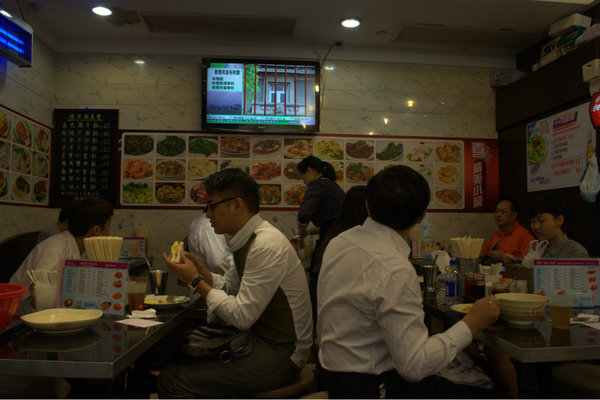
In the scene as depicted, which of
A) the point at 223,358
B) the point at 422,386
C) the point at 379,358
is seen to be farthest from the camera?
the point at 223,358

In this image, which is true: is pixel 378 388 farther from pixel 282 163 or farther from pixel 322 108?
pixel 322 108

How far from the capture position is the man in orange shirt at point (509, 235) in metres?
4.14

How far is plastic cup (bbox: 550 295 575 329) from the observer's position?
1.65 m

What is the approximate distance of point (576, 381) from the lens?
6.08 ft

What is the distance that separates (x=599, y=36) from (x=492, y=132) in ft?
5.41

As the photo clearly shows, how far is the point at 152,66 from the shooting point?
15.8 feet

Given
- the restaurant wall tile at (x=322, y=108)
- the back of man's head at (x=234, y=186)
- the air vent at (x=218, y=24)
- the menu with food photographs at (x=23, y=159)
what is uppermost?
the air vent at (x=218, y=24)

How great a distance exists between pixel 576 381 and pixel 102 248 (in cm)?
215

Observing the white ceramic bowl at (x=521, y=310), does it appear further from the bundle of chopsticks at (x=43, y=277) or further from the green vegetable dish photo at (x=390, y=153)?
the green vegetable dish photo at (x=390, y=153)

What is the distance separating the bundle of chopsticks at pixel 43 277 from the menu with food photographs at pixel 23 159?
2320 mm

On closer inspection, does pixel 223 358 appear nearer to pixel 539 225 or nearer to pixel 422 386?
pixel 422 386

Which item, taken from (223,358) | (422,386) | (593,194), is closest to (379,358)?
(422,386)

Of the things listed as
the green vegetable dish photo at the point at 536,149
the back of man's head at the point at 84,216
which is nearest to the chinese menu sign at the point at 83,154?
the back of man's head at the point at 84,216

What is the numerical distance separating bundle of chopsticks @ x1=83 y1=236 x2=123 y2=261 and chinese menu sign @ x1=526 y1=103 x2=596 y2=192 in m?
3.81
